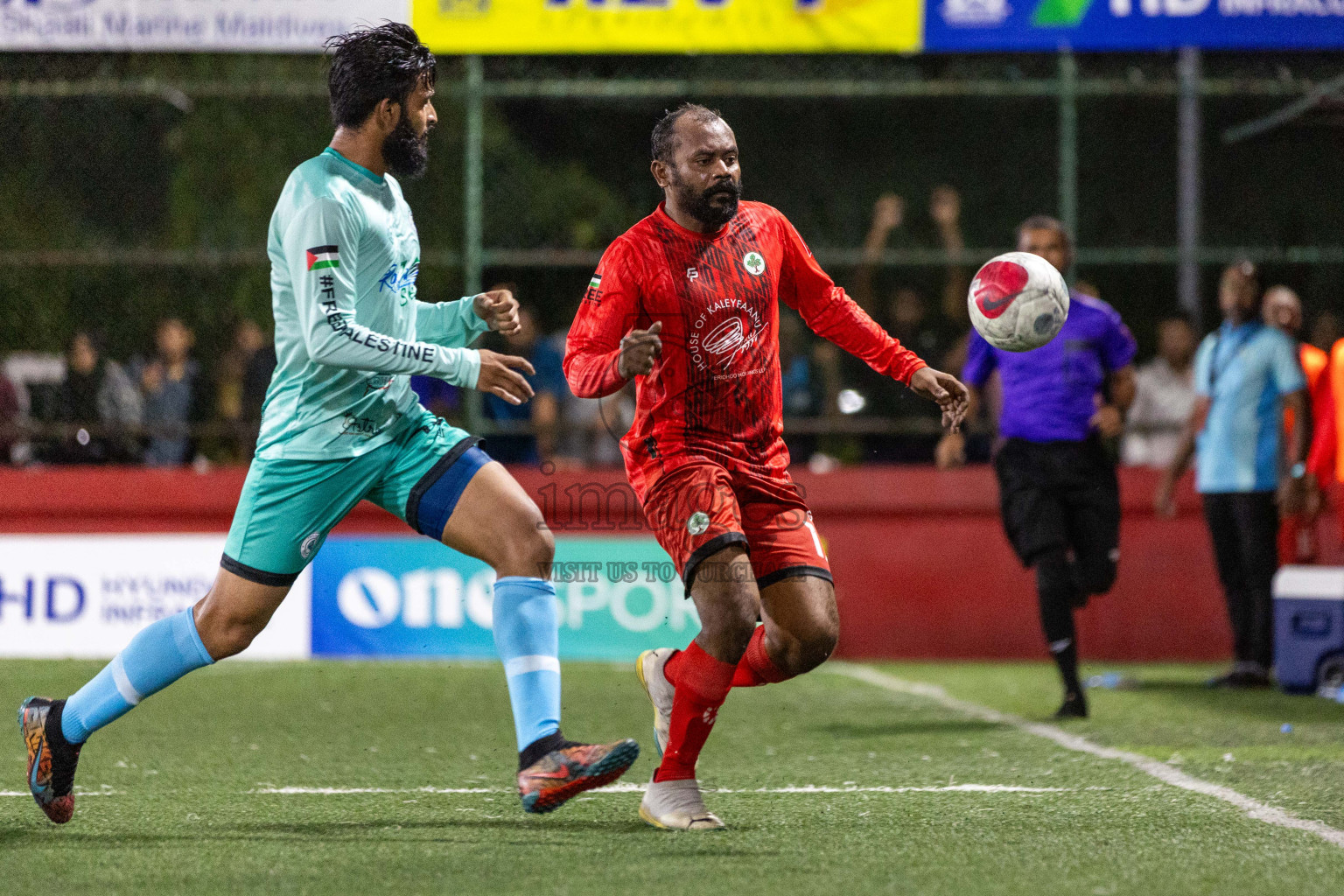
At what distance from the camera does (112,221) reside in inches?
430

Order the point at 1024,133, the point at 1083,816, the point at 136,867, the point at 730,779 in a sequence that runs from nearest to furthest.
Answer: the point at 136,867, the point at 1083,816, the point at 730,779, the point at 1024,133

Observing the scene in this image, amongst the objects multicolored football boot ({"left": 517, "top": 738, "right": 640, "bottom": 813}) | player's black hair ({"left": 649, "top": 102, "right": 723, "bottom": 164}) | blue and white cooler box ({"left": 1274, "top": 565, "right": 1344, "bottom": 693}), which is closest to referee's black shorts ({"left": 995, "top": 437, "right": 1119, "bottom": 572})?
blue and white cooler box ({"left": 1274, "top": 565, "right": 1344, "bottom": 693})

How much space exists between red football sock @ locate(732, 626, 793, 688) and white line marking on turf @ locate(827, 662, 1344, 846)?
1394 millimetres

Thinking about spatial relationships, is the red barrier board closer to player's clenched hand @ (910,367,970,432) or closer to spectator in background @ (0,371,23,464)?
spectator in background @ (0,371,23,464)

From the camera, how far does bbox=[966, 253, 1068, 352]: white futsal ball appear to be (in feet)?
17.2

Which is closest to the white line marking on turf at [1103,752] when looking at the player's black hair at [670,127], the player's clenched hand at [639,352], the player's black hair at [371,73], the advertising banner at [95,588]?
the player's clenched hand at [639,352]

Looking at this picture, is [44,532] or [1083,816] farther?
[44,532]

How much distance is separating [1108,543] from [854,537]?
116 inches

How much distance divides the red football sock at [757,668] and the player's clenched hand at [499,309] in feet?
3.99

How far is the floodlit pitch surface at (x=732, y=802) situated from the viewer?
3977mm

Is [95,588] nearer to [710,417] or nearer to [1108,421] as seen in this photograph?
[1108,421]

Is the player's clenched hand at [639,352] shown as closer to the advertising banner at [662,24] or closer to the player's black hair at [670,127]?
the player's black hair at [670,127]

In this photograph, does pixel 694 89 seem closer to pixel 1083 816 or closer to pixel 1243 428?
pixel 1243 428

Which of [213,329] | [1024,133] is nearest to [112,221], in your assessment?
[213,329]
